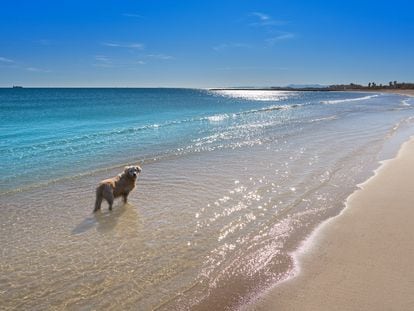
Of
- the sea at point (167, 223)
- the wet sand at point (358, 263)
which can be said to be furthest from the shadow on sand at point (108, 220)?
the wet sand at point (358, 263)

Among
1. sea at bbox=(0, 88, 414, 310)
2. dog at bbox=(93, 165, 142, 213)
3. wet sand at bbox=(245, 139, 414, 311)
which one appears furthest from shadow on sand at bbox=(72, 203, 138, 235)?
wet sand at bbox=(245, 139, 414, 311)

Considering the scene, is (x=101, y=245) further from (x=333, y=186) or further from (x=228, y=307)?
(x=333, y=186)

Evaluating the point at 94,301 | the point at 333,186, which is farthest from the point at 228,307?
the point at 333,186

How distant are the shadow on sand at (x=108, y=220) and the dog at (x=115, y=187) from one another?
0.27 meters

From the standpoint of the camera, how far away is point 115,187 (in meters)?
9.00

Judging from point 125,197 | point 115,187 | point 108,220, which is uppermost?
point 115,187

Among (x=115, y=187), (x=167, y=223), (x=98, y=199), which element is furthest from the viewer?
(x=115, y=187)

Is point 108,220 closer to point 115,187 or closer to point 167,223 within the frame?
point 115,187

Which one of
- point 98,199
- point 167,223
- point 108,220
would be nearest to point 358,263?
point 167,223

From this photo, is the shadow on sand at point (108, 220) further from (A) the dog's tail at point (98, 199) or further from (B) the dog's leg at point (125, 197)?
(B) the dog's leg at point (125, 197)

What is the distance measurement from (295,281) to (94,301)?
107 inches

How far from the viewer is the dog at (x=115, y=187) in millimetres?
8773

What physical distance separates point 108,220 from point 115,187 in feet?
3.19

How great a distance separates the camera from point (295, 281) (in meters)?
5.30
